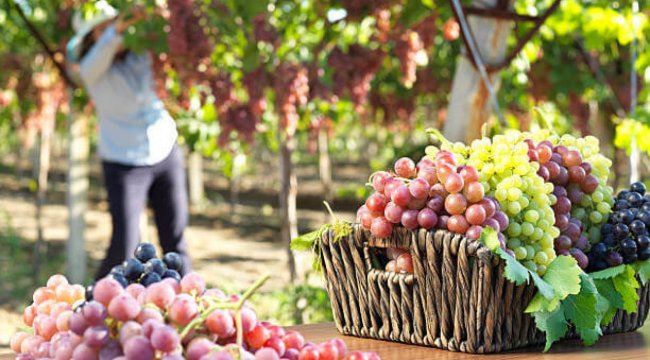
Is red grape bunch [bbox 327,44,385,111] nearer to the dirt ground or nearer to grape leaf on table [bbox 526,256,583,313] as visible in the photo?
the dirt ground

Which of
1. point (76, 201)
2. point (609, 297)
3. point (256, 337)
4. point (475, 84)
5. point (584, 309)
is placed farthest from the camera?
point (76, 201)

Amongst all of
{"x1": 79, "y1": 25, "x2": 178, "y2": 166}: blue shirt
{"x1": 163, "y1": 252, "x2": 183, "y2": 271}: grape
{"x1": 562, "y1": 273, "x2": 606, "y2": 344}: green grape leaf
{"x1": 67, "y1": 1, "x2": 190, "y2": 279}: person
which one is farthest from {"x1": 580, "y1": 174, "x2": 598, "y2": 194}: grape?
{"x1": 79, "y1": 25, "x2": 178, "y2": 166}: blue shirt

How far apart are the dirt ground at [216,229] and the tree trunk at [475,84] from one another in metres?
3.78

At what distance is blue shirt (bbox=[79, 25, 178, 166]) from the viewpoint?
399 cm

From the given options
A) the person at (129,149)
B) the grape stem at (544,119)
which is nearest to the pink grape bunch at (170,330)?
the grape stem at (544,119)

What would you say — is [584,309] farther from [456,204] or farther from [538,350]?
[456,204]

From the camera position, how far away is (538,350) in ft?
5.20

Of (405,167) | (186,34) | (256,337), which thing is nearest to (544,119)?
(405,167)

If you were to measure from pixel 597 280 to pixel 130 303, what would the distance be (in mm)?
1043

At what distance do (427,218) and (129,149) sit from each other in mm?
2758

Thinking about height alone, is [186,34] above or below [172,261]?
above

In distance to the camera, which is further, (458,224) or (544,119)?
(544,119)

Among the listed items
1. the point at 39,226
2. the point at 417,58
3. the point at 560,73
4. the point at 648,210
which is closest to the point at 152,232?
the point at 39,226

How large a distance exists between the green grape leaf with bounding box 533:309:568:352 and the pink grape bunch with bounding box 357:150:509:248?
147 mm
